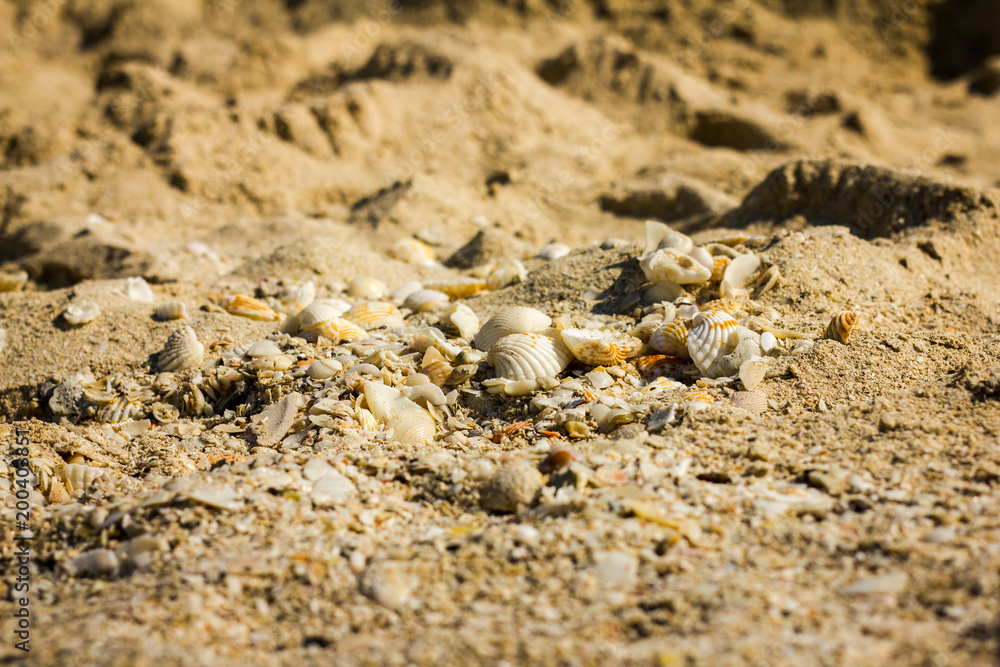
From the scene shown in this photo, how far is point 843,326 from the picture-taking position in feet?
9.32

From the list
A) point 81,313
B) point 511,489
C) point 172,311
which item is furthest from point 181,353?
point 511,489

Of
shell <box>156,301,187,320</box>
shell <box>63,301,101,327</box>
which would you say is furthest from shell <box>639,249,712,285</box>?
shell <box>63,301,101,327</box>

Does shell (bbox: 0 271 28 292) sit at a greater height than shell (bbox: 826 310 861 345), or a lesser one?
lesser

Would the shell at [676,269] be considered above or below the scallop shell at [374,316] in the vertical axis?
above

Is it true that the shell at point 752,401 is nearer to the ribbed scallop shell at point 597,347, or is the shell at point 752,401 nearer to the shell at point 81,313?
the ribbed scallop shell at point 597,347

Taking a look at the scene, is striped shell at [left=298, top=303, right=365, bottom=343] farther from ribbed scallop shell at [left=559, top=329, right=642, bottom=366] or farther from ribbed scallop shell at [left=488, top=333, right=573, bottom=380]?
ribbed scallop shell at [left=559, top=329, right=642, bottom=366]

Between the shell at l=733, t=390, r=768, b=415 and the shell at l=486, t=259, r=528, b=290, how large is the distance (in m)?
1.83

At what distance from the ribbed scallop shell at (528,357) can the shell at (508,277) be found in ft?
4.27

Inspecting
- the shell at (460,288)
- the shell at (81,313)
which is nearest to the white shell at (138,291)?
the shell at (81,313)

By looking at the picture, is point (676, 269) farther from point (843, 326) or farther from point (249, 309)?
point (249, 309)

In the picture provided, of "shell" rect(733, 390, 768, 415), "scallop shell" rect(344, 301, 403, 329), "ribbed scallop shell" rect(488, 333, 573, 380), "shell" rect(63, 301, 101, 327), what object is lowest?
"shell" rect(63, 301, 101, 327)

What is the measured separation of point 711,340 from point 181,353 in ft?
7.84

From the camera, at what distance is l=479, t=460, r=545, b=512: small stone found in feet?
6.46

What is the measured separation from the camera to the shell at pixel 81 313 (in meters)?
3.63
